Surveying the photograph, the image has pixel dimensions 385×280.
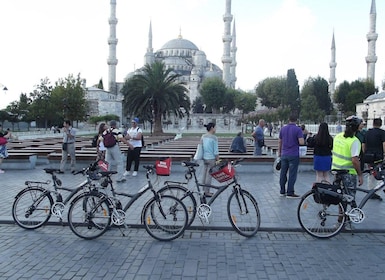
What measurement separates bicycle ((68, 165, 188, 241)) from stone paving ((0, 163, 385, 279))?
160 mm

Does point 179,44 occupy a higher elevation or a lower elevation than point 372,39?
higher

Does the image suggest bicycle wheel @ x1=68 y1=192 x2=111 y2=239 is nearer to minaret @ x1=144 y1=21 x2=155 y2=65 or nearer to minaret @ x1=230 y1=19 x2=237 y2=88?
minaret @ x1=230 y1=19 x2=237 y2=88

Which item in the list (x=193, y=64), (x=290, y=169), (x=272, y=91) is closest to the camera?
(x=290, y=169)

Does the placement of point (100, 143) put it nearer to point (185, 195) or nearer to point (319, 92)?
point (185, 195)

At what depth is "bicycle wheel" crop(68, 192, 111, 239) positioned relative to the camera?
18.8ft

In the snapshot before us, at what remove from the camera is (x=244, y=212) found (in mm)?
6000

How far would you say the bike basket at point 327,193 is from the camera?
5685mm

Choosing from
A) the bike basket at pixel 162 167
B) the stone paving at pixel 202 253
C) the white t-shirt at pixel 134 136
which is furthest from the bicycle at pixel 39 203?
the white t-shirt at pixel 134 136

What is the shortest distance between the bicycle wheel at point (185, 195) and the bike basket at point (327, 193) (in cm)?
192

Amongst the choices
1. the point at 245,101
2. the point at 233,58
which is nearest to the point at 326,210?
the point at 245,101

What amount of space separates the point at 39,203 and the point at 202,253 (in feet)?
9.62

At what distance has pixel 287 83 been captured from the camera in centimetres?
7044

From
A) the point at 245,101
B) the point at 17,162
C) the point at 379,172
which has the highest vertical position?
the point at 245,101

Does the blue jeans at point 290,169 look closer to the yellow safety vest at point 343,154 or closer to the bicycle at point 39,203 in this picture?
the yellow safety vest at point 343,154
